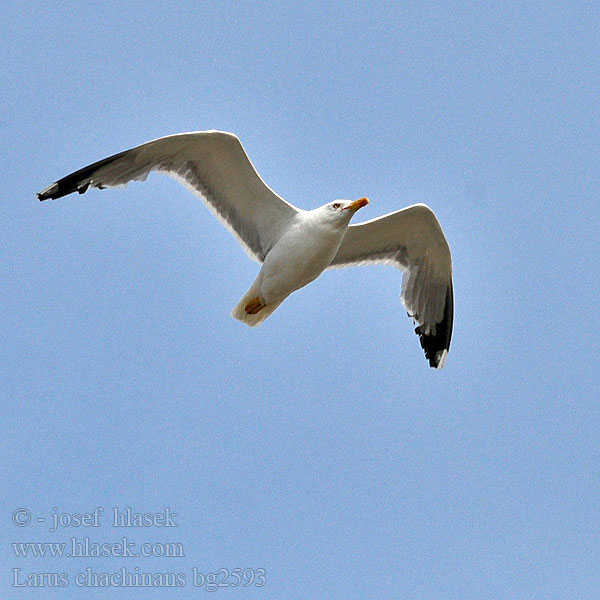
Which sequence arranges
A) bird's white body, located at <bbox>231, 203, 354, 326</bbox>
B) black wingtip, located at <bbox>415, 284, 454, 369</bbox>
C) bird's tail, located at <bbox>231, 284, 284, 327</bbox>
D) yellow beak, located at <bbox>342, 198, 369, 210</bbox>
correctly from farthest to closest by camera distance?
black wingtip, located at <bbox>415, 284, 454, 369</bbox> → bird's tail, located at <bbox>231, 284, 284, 327</bbox> → bird's white body, located at <bbox>231, 203, 354, 326</bbox> → yellow beak, located at <bbox>342, 198, 369, 210</bbox>

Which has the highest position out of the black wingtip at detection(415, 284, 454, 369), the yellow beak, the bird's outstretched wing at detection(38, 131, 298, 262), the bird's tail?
the bird's outstretched wing at detection(38, 131, 298, 262)

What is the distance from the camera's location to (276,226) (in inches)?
516

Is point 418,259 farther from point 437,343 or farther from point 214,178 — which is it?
point 214,178

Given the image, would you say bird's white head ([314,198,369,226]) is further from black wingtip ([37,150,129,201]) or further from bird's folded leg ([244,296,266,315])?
black wingtip ([37,150,129,201])

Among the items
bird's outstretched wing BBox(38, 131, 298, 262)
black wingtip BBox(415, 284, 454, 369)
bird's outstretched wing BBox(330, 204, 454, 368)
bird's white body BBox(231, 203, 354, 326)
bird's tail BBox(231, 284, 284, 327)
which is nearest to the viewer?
bird's white body BBox(231, 203, 354, 326)

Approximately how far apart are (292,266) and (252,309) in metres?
0.87

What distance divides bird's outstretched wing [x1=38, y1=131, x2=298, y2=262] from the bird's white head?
61 cm

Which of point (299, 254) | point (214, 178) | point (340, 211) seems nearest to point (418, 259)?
point (340, 211)

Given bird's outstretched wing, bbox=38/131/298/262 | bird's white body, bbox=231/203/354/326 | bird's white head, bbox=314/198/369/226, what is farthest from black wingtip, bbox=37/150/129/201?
bird's white head, bbox=314/198/369/226

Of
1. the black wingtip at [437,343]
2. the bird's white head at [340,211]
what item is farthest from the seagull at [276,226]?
the black wingtip at [437,343]

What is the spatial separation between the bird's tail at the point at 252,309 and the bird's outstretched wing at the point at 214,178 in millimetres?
496

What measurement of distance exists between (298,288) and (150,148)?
2.16 metres

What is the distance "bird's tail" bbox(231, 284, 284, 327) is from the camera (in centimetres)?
1301

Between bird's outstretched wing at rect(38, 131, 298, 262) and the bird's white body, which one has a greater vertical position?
bird's outstretched wing at rect(38, 131, 298, 262)
